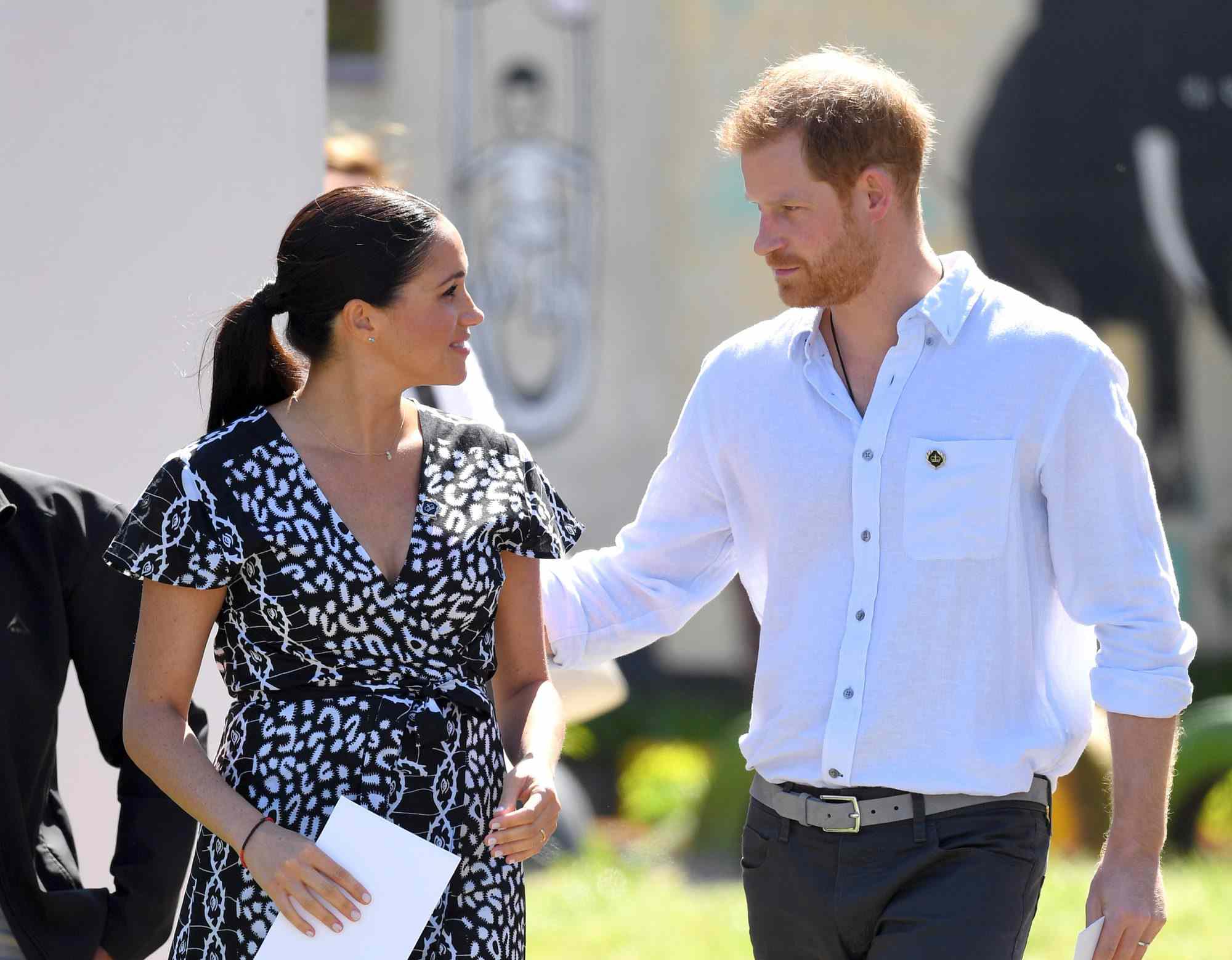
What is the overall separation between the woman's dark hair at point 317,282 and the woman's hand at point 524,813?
67cm

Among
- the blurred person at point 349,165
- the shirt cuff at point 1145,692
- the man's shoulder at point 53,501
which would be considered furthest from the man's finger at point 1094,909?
the blurred person at point 349,165

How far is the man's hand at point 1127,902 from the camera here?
2.35m

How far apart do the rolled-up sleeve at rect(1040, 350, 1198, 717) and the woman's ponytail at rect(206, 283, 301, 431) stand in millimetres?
1171

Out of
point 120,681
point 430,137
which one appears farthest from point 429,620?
point 430,137

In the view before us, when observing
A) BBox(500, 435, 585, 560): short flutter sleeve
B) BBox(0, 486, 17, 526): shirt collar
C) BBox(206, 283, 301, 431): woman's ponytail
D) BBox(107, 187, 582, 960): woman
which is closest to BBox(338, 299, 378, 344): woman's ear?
BBox(107, 187, 582, 960): woman

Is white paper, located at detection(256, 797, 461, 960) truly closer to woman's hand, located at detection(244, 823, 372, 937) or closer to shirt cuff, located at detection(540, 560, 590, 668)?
woman's hand, located at detection(244, 823, 372, 937)

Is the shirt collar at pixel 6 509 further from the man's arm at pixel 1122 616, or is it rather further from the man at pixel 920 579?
the man's arm at pixel 1122 616

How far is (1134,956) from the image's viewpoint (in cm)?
238

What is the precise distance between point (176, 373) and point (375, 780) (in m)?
1.23

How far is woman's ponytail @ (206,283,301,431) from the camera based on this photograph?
2.42 metres

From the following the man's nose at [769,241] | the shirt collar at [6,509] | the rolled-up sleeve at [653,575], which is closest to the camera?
the shirt collar at [6,509]

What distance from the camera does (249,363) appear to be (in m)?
2.42

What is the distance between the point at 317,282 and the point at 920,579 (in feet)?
3.31

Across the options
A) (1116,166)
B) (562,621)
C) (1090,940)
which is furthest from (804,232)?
(1116,166)
